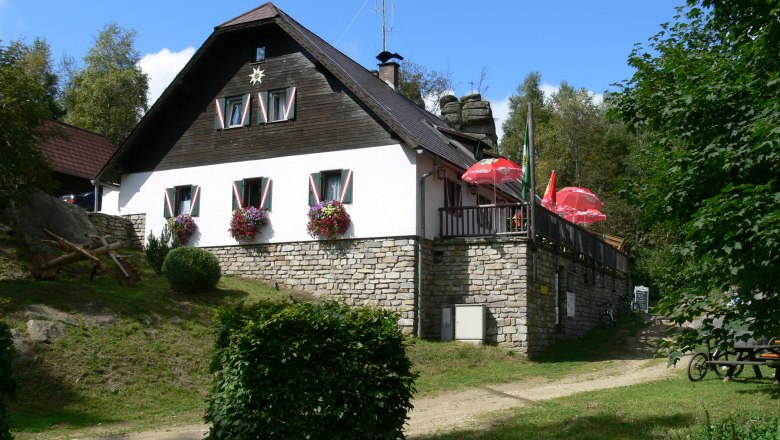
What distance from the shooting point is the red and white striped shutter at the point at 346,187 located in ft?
66.2

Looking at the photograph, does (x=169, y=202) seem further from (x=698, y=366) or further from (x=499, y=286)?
(x=698, y=366)

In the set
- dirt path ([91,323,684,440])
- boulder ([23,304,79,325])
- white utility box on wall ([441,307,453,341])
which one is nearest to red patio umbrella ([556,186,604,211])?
dirt path ([91,323,684,440])

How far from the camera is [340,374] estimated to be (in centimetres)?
700

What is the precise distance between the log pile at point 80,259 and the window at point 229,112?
5.45 m

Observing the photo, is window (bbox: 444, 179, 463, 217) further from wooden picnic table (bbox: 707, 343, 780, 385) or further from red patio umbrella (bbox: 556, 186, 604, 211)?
wooden picnic table (bbox: 707, 343, 780, 385)

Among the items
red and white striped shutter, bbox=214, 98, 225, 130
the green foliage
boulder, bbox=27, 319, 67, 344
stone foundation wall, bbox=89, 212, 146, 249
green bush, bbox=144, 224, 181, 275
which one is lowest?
→ the green foliage

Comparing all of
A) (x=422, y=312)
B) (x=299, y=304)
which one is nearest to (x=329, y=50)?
(x=422, y=312)

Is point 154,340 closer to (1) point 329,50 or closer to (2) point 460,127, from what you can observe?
(1) point 329,50

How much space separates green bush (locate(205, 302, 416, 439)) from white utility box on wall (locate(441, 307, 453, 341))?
12.0 meters

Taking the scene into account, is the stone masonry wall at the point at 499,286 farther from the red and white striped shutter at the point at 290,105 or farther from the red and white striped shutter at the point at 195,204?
the red and white striped shutter at the point at 195,204

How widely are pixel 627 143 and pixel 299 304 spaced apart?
42586mm

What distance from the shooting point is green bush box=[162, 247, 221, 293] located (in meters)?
17.8

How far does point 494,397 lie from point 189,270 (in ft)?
27.5

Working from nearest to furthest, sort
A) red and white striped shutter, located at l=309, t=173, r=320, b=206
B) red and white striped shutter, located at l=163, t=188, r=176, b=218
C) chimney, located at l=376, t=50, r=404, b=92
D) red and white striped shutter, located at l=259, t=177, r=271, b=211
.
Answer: red and white striped shutter, located at l=309, t=173, r=320, b=206 < red and white striped shutter, located at l=259, t=177, r=271, b=211 < red and white striped shutter, located at l=163, t=188, r=176, b=218 < chimney, located at l=376, t=50, r=404, b=92
